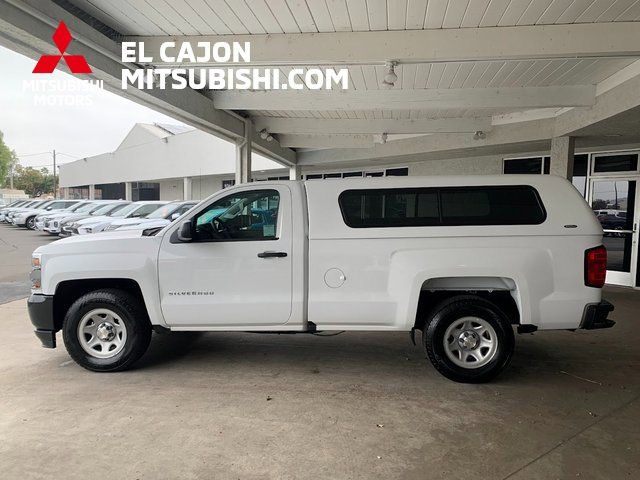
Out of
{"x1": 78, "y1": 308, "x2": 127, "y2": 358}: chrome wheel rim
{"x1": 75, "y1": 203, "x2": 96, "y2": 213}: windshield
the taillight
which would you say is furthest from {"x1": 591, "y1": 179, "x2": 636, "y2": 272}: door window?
{"x1": 75, "y1": 203, "x2": 96, "y2": 213}: windshield

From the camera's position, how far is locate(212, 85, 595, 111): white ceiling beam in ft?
25.3

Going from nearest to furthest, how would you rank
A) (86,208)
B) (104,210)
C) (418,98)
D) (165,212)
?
(418,98) → (165,212) → (104,210) → (86,208)

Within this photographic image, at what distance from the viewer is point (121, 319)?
469 cm

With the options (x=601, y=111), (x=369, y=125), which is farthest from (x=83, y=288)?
(x=601, y=111)

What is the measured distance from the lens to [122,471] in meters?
3.01

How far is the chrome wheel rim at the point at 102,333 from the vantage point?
15.5 ft

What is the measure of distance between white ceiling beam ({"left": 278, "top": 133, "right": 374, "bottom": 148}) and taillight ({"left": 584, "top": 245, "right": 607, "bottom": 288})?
31.2ft

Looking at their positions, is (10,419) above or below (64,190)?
below

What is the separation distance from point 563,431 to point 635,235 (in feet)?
26.3

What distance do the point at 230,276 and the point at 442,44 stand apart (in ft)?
12.0

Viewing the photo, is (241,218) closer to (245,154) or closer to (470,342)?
(470,342)

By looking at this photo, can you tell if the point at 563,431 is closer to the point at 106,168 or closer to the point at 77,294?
the point at 77,294

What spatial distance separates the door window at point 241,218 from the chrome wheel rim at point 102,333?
49.8 inches

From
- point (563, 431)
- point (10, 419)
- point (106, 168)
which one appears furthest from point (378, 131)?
point (106, 168)
